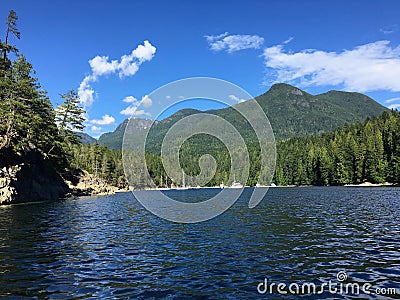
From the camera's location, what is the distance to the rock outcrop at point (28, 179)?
59.3m

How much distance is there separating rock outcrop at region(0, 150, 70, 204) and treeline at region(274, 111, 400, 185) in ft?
411

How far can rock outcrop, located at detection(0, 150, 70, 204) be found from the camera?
59312 millimetres

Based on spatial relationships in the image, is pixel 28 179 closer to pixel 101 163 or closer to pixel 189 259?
pixel 189 259

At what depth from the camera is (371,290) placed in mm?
13609

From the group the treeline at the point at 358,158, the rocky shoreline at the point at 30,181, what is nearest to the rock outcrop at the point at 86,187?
the rocky shoreline at the point at 30,181

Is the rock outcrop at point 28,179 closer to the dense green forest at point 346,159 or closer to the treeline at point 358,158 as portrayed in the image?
the dense green forest at point 346,159

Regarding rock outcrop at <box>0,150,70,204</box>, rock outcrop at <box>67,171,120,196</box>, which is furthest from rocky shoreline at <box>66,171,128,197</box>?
rock outcrop at <box>0,150,70,204</box>

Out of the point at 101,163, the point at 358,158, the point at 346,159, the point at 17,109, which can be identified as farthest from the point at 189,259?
the point at 101,163

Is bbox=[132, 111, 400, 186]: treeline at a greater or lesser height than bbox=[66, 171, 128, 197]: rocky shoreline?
greater

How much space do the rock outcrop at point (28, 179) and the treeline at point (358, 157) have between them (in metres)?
125

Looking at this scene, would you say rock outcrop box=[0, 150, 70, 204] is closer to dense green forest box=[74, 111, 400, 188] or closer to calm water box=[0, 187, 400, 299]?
calm water box=[0, 187, 400, 299]

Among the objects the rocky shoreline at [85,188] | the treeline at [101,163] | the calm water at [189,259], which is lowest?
the calm water at [189,259]

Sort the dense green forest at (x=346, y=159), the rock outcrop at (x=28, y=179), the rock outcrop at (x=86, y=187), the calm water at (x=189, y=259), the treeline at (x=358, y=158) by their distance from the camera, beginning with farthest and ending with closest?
the dense green forest at (x=346, y=159)
the treeline at (x=358, y=158)
the rock outcrop at (x=86, y=187)
the rock outcrop at (x=28, y=179)
the calm water at (x=189, y=259)

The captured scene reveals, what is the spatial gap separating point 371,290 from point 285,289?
3.56 metres
